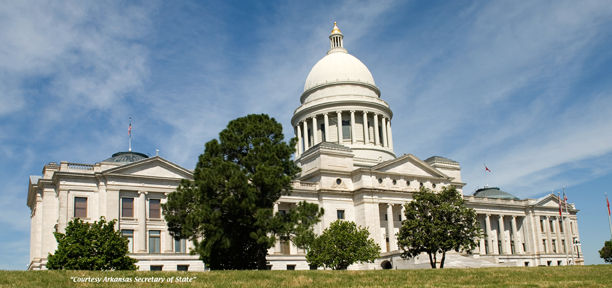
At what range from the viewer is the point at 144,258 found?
53.9 metres

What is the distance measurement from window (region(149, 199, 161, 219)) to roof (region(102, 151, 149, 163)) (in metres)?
A: 5.20

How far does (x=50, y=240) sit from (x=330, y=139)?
39834 mm

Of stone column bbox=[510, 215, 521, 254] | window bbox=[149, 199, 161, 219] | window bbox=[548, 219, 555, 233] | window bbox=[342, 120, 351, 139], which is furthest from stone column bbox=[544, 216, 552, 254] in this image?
window bbox=[149, 199, 161, 219]

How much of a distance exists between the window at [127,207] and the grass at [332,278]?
1018 inches

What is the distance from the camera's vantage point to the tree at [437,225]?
5050cm

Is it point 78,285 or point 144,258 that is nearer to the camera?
point 78,285

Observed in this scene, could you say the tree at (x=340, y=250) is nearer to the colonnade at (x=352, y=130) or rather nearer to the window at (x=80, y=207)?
the window at (x=80, y=207)

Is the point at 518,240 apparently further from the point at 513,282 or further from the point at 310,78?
the point at 513,282

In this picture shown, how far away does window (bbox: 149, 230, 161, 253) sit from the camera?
55.7 m

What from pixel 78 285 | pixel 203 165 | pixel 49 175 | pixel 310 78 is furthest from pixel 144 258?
pixel 310 78

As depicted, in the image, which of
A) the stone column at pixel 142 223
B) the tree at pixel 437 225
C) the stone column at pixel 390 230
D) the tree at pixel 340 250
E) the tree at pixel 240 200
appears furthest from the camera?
the stone column at pixel 390 230

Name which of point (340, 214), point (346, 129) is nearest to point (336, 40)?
point (346, 129)

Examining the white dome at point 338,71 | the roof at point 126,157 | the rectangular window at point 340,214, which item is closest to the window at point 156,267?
the roof at point 126,157

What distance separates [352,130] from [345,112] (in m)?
3.08
